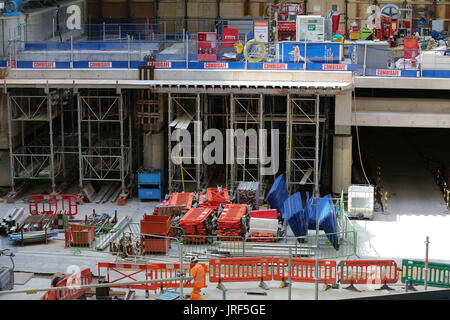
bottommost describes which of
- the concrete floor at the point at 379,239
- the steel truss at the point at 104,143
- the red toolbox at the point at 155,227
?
the concrete floor at the point at 379,239

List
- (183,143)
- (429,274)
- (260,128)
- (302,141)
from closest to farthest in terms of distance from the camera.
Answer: (429,274)
(260,128)
(183,143)
(302,141)

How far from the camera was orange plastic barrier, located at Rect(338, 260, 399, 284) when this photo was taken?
1239 inches

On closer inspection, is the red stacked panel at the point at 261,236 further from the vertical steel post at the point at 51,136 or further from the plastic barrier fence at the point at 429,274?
the vertical steel post at the point at 51,136

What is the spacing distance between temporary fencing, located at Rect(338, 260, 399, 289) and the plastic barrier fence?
412 millimetres

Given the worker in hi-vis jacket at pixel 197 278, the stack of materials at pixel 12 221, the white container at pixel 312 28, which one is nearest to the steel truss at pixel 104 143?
the stack of materials at pixel 12 221

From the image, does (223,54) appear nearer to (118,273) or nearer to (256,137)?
(256,137)

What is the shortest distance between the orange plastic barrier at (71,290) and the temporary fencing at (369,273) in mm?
8706

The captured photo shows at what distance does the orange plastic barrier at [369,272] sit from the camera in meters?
31.5

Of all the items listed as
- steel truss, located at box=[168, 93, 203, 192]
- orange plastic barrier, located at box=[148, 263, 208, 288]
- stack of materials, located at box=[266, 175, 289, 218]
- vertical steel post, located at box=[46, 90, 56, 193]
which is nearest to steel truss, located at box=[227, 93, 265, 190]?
steel truss, located at box=[168, 93, 203, 192]

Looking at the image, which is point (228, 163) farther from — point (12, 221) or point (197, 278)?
point (197, 278)

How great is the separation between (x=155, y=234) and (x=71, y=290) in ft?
21.4

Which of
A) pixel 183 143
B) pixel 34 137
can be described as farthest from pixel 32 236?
pixel 34 137

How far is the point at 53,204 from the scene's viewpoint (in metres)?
41.5

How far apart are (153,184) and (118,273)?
1024 cm
